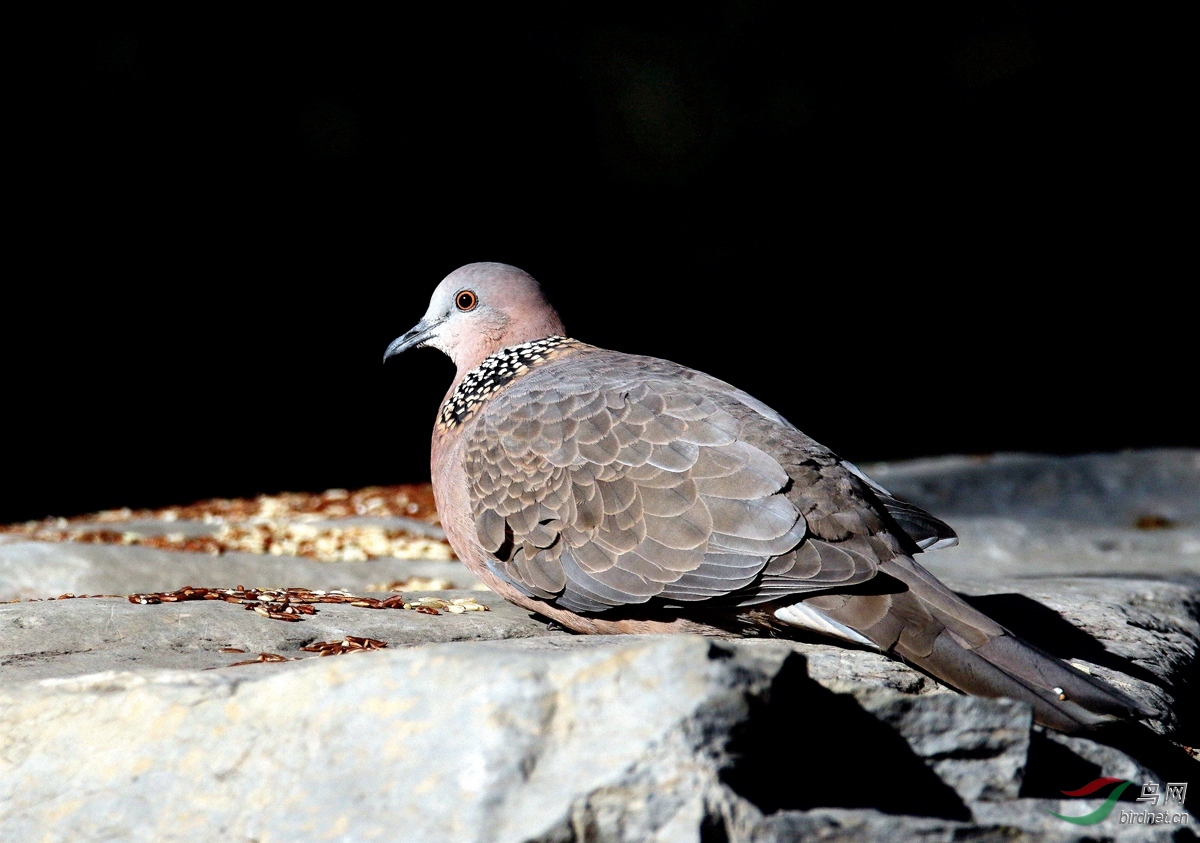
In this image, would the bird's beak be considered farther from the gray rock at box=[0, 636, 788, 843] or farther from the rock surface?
the gray rock at box=[0, 636, 788, 843]

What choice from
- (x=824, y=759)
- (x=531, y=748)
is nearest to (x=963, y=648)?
(x=824, y=759)

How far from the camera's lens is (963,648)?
7.73ft

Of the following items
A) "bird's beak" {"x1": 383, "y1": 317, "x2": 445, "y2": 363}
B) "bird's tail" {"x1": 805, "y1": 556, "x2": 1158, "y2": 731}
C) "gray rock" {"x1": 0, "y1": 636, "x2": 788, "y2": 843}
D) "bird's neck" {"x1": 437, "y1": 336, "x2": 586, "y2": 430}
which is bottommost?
"gray rock" {"x1": 0, "y1": 636, "x2": 788, "y2": 843}

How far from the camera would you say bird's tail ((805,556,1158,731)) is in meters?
2.25

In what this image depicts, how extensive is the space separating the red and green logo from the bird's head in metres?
1.98

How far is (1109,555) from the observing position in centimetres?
514

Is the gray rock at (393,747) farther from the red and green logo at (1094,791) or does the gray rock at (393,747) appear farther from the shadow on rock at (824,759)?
the red and green logo at (1094,791)

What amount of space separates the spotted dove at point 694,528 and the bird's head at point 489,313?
0.35 meters

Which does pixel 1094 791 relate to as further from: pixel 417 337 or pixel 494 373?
pixel 417 337

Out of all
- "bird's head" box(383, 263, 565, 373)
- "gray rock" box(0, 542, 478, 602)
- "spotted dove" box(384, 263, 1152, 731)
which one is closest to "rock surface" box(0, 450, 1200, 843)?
"spotted dove" box(384, 263, 1152, 731)

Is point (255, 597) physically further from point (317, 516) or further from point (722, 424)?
point (317, 516)

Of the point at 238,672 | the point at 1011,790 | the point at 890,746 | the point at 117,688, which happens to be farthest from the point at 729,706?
the point at 117,688

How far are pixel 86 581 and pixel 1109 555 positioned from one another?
413 centimetres

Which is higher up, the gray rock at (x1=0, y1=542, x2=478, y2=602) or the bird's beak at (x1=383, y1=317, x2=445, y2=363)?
the bird's beak at (x1=383, y1=317, x2=445, y2=363)
